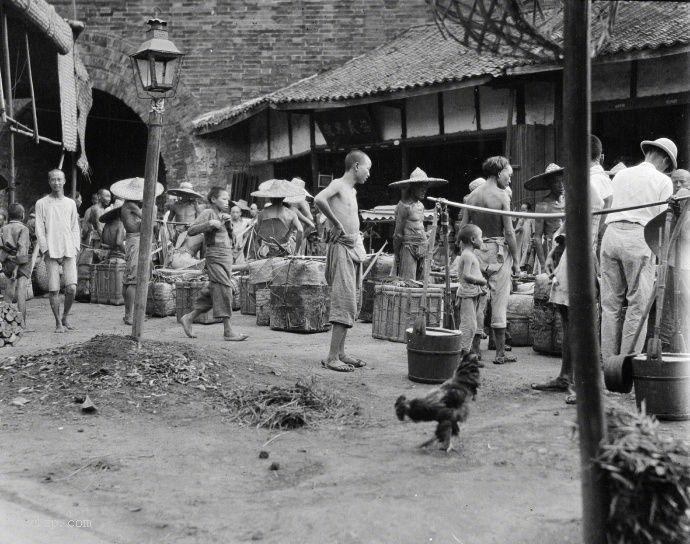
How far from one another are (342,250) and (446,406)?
2.77 meters

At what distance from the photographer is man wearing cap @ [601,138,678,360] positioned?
597cm

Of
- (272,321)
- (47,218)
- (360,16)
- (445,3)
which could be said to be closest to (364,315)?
(272,321)

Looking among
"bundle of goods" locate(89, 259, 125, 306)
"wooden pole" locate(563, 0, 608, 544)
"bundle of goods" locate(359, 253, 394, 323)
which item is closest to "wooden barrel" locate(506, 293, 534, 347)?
"bundle of goods" locate(359, 253, 394, 323)

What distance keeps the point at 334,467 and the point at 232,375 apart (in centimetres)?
215

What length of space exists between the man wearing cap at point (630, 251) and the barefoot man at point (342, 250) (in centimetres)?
216

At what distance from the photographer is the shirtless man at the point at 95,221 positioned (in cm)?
1499

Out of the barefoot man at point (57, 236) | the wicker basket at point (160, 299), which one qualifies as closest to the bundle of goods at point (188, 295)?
the wicker basket at point (160, 299)

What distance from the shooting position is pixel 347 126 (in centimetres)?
1628

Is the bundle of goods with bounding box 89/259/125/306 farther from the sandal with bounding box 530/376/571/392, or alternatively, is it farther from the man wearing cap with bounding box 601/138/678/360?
Result: the man wearing cap with bounding box 601/138/678/360

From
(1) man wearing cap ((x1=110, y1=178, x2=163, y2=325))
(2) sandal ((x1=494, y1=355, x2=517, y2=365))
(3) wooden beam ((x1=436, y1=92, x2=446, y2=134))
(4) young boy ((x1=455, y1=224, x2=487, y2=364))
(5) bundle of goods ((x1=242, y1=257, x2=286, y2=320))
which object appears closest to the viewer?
(4) young boy ((x1=455, y1=224, x2=487, y2=364))

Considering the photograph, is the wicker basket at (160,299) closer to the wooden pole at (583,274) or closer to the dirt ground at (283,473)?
the dirt ground at (283,473)

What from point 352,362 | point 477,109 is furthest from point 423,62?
point 352,362

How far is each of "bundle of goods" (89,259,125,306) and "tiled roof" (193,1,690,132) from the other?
496 centimetres

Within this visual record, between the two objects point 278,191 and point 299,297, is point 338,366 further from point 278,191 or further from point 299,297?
point 278,191
